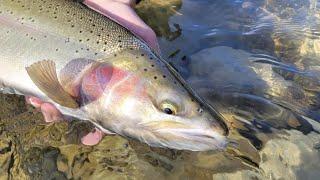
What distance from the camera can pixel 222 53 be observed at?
456cm

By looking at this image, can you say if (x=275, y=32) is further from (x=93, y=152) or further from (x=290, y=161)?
(x=93, y=152)

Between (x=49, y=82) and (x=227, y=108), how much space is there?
1422 mm

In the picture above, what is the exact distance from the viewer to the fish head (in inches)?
105

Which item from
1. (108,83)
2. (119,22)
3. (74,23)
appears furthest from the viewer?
(119,22)

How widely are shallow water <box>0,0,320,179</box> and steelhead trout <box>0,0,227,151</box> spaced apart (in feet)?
1.42

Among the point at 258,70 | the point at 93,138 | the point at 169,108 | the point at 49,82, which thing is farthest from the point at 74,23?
the point at 258,70

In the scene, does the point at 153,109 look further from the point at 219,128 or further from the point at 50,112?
the point at 50,112

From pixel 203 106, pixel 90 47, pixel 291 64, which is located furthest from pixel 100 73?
pixel 291 64

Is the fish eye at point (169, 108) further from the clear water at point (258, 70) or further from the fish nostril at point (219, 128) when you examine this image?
the clear water at point (258, 70)

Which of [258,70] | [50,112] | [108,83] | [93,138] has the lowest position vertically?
[258,70]

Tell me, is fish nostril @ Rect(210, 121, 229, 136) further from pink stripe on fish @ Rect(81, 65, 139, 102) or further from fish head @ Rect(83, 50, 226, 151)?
pink stripe on fish @ Rect(81, 65, 139, 102)

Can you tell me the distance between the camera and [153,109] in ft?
9.04

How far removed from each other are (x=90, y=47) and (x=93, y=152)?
0.77 meters

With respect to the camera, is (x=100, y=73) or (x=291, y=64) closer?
(x=100, y=73)
